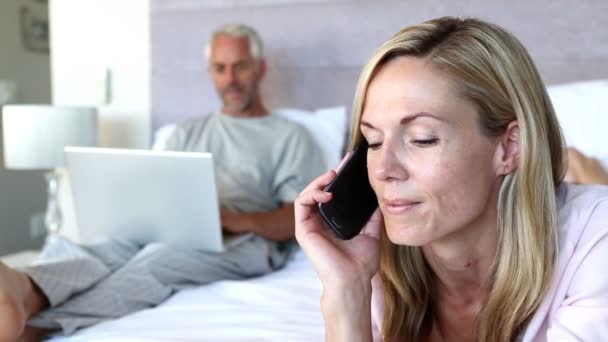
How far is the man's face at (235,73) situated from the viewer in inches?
85.7

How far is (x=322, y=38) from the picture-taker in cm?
229

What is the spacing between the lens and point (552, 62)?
Result: 6.57 ft

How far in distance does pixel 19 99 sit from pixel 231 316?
108 inches

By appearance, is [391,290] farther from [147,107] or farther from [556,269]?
[147,107]

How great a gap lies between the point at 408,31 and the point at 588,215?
1.17ft

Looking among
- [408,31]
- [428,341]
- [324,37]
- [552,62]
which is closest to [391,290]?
[428,341]

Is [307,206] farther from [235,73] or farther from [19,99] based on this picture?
[19,99]

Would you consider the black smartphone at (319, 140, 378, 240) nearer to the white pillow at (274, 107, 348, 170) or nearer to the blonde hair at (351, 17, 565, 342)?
the blonde hair at (351, 17, 565, 342)

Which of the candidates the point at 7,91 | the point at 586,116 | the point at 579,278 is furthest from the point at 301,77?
the point at 7,91

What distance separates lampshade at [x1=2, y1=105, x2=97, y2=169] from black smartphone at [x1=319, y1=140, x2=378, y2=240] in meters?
1.52

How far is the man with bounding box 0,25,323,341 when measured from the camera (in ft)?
4.29

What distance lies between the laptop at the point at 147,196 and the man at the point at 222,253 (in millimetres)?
55

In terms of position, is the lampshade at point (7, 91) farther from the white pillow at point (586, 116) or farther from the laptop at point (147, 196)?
the white pillow at point (586, 116)

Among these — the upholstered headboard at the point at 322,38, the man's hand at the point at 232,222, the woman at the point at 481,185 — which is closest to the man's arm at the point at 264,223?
the man's hand at the point at 232,222
